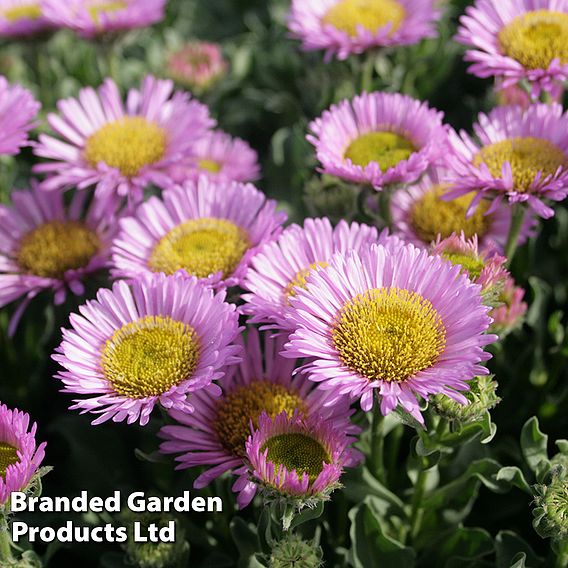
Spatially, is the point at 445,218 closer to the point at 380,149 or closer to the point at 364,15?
the point at 380,149

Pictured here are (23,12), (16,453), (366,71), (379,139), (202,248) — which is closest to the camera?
(16,453)

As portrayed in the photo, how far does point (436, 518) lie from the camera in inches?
80.3

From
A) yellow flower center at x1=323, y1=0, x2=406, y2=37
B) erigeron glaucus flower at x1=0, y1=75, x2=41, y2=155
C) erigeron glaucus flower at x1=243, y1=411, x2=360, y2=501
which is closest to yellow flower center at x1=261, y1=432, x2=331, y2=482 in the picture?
erigeron glaucus flower at x1=243, y1=411, x2=360, y2=501

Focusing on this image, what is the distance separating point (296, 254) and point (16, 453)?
0.76m

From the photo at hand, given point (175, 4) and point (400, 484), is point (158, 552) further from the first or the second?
point (175, 4)

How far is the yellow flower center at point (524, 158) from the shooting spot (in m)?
1.96

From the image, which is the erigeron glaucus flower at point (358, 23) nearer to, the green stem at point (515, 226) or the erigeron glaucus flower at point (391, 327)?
the green stem at point (515, 226)

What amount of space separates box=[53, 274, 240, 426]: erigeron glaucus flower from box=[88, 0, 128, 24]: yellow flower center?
1505mm

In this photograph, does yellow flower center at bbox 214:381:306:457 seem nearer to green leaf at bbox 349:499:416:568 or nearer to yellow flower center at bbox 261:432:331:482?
yellow flower center at bbox 261:432:331:482

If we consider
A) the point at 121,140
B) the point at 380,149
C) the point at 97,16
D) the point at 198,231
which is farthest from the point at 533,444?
the point at 97,16

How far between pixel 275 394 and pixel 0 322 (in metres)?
1.06

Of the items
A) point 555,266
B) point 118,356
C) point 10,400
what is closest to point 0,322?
point 10,400

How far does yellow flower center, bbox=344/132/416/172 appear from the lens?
7.02 ft

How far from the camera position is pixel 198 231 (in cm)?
219
